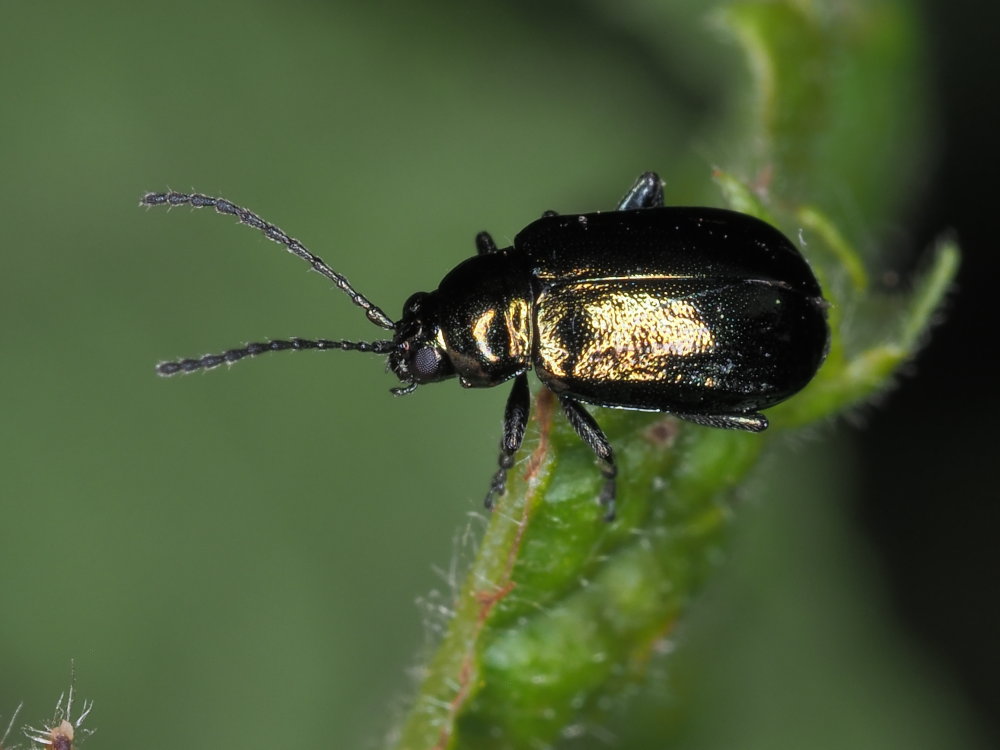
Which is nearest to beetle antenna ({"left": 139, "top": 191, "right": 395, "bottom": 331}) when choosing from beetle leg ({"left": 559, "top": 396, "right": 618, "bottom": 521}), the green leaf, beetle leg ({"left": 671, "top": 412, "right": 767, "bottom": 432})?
the green leaf

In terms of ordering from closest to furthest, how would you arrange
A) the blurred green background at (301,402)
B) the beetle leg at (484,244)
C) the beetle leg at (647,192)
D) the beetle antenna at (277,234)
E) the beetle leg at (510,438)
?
the beetle leg at (510,438), the beetle antenna at (277,234), the beetle leg at (647,192), the beetle leg at (484,244), the blurred green background at (301,402)

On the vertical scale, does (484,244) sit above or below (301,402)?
above

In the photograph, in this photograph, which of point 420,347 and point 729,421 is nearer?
point 729,421

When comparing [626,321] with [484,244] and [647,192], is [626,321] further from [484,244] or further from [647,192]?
[484,244]

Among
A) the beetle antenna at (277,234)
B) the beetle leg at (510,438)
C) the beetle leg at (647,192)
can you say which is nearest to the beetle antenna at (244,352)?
the beetle antenna at (277,234)

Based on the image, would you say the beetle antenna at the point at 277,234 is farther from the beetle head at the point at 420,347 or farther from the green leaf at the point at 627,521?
the green leaf at the point at 627,521

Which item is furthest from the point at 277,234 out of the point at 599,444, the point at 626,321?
the point at 599,444
